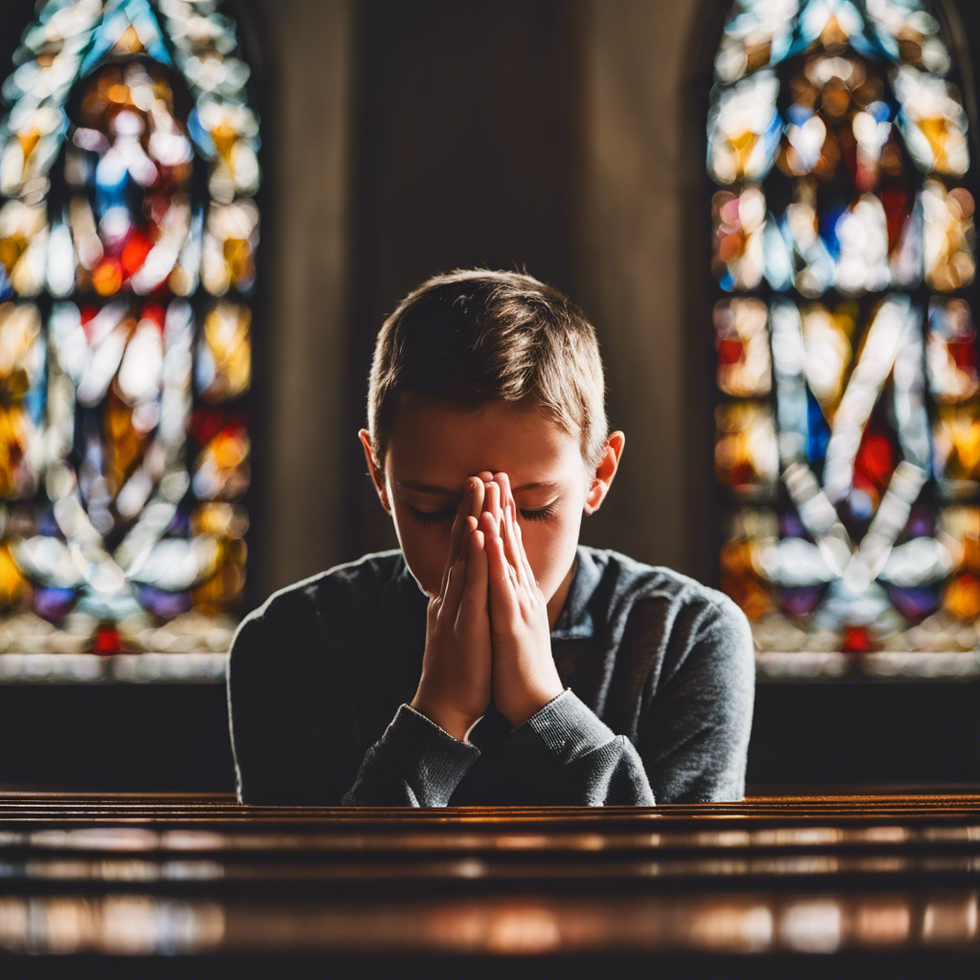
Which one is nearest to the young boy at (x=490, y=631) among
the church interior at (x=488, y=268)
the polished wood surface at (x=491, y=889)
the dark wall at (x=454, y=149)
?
the polished wood surface at (x=491, y=889)

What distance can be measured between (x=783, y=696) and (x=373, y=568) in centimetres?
218

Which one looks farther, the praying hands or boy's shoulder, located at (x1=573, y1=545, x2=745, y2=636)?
boy's shoulder, located at (x1=573, y1=545, x2=745, y2=636)

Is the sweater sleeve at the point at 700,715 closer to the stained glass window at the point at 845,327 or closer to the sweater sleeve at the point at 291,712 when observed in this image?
the sweater sleeve at the point at 291,712

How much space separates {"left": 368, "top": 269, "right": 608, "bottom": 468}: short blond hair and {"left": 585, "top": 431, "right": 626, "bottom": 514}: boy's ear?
0.12 ft

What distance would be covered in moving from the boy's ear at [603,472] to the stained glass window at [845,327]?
2.14 m

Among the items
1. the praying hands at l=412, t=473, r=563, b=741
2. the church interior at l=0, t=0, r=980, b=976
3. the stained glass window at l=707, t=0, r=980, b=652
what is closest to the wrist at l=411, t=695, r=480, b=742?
the praying hands at l=412, t=473, r=563, b=741

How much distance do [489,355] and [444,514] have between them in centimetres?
22

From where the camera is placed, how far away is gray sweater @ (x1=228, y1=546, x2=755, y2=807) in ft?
4.01

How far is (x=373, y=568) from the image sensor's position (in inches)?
57.0

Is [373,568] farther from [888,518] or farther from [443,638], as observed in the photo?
[888,518]

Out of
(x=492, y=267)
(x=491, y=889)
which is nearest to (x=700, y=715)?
(x=491, y=889)

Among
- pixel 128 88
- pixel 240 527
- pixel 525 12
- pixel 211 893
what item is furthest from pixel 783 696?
pixel 128 88

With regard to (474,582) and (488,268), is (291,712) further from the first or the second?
(488,268)

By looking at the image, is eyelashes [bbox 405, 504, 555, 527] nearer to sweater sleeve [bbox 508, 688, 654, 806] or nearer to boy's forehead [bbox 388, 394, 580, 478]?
boy's forehead [bbox 388, 394, 580, 478]
